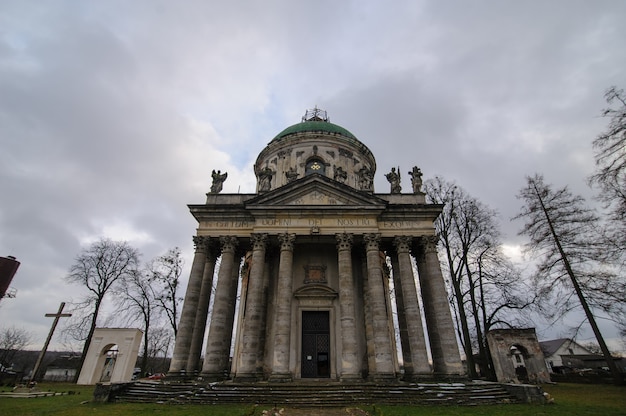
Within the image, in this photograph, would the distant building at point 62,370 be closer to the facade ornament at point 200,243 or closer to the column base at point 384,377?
the facade ornament at point 200,243

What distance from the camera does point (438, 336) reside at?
16875 mm

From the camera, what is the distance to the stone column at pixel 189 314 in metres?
16.0

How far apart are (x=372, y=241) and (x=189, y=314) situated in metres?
10.5

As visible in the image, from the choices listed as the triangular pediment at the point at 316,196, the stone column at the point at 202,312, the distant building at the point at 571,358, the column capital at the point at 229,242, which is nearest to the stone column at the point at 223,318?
the column capital at the point at 229,242

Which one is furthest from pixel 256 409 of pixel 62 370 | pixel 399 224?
pixel 62 370

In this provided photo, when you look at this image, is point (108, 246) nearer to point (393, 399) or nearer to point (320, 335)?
point (320, 335)

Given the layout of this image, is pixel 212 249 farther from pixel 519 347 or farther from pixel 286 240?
pixel 519 347

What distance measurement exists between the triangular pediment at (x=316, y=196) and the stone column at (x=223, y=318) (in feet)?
10.3

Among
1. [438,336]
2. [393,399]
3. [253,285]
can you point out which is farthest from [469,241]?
[253,285]

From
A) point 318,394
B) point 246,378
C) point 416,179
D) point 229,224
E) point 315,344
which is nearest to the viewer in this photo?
point 318,394

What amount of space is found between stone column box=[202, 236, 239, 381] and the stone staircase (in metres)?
1.70

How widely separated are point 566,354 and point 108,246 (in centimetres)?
6777

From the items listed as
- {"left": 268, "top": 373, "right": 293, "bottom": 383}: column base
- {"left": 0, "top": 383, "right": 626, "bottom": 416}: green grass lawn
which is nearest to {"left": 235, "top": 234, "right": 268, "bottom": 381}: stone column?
{"left": 268, "top": 373, "right": 293, "bottom": 383}: column base

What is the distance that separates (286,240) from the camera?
17.9 metres
